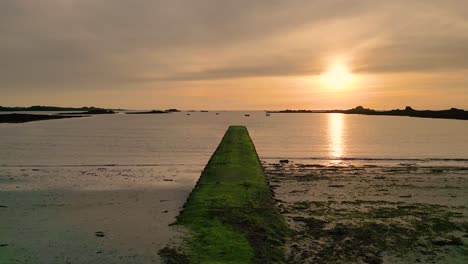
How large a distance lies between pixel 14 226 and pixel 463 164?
25.9 m

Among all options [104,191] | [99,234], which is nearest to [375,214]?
[99,234]

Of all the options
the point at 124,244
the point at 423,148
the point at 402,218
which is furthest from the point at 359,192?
the point at 423,148

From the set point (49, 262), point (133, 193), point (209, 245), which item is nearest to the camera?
point (49, 262)

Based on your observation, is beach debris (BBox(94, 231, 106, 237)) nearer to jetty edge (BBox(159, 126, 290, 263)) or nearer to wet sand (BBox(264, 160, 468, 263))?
jetty edge (BBox(159, 126, 290, 263))

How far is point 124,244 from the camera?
35.1 ft

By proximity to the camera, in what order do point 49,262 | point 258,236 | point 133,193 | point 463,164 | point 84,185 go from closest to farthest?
point 49,262 < point 258,236 < point 133,193 < point 84,185 < point 463,164

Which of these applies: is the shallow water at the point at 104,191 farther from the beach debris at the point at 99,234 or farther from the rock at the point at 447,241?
the rock at the point at 447,241

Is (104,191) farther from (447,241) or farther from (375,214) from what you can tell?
(447,241)

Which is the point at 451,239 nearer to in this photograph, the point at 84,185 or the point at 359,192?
the point at 359,192

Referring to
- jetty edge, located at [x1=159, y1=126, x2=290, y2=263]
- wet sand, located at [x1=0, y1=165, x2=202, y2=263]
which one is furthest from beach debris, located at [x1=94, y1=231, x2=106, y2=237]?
jetty edge, located at [x1=159, y1=126, x2=290, y2=263]

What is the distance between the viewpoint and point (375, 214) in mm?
14000

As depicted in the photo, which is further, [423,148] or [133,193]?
[423,148]

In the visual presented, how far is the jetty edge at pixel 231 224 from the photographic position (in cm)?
966

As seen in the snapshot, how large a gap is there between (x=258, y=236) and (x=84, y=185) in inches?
439
